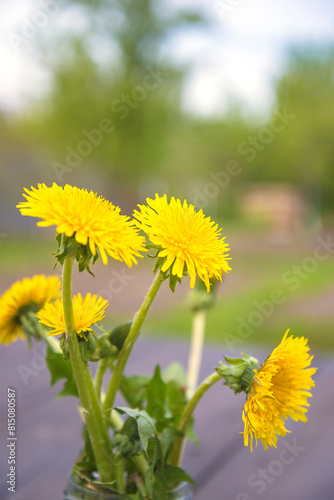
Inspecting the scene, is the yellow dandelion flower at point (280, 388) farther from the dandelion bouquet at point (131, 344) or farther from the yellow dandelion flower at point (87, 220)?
the yellow dandelion flower at point (87, 220)

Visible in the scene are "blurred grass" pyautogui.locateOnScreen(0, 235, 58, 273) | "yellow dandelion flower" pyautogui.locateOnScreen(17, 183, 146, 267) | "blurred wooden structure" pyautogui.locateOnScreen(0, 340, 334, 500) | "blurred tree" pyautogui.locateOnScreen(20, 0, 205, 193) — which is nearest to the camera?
"yellow dandelion flower" pyautogui.locateOnScreen(17, 183, 146, 267)

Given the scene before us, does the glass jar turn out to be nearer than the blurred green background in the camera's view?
Yes

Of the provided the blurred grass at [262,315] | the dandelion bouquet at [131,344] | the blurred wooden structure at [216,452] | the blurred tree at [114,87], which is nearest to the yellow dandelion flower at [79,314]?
the dandelion bouquet at [131,344]

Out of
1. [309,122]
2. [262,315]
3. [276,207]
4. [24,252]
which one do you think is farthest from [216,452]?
[276,207]

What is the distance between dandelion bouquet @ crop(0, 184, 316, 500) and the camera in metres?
0.34

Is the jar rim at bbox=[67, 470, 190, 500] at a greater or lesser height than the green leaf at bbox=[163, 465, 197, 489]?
lesser

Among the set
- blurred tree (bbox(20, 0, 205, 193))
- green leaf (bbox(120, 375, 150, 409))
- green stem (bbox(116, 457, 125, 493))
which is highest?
blurred tree (bbox(20, 0, 205, 193))

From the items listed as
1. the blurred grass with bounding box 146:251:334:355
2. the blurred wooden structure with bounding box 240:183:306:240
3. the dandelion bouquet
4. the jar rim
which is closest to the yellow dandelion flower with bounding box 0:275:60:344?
the dandelion bouquet

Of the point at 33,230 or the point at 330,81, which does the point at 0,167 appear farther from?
the point at 330,81

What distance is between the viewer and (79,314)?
38 centimetres

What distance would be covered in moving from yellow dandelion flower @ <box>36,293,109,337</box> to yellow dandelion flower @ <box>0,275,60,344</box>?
9 centimetres

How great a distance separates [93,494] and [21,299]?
0.17 metres

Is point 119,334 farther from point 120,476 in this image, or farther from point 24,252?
point 24,252

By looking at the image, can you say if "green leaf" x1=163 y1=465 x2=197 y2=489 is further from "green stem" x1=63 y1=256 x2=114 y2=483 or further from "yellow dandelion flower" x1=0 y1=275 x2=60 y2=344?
"yellow dandelion flower" x1=0 y1=275 x2=60 y2=344
